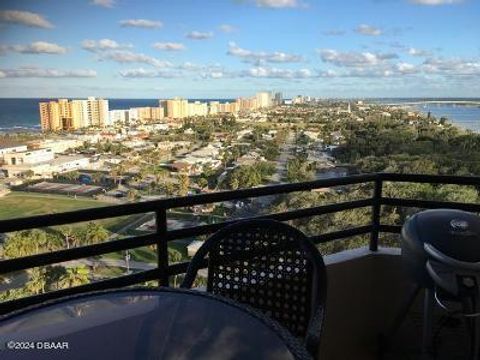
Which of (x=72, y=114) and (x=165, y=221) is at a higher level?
(x=72, y=114)

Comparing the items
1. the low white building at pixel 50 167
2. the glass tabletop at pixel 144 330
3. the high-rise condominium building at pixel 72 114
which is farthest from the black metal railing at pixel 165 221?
the high-rise condominium building at pixel 72 114

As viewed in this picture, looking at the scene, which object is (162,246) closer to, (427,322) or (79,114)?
(427,322)

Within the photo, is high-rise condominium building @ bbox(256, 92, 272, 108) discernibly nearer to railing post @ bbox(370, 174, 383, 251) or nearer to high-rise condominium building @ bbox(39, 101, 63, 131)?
high-rise condominium building @ bbox(39, 101, 63, 131)

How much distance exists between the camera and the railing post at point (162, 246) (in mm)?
1869

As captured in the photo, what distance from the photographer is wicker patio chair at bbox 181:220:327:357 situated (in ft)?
5.44

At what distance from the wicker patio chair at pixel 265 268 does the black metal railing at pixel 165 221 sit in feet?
0.79

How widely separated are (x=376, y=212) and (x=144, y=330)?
6.12 feet

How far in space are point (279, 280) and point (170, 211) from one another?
557mm

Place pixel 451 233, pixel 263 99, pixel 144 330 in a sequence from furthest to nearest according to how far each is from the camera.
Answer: pixel 263 99, pixel 451 233, pixel 144 330

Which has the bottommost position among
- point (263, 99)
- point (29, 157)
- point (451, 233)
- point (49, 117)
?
point (29, 157)

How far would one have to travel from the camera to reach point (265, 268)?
173 cm

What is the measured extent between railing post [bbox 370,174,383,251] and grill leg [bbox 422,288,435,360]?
0.62 metres

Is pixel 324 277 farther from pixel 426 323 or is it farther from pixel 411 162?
pixel 411 162

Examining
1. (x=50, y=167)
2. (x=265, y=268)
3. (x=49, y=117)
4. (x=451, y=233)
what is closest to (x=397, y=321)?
(x=451, y=233)
